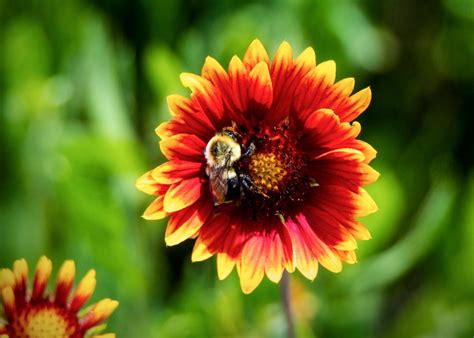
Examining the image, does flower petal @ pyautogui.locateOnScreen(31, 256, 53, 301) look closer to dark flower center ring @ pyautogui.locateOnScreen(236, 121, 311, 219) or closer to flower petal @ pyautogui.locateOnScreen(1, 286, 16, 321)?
flower petal @ pyautogui.locateOnScreen(1, 286, 16, 321)

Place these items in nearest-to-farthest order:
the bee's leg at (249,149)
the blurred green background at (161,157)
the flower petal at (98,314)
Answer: the flower petal at (98,314), the bee's leg at (249,149), the blurred green background at (161,157)

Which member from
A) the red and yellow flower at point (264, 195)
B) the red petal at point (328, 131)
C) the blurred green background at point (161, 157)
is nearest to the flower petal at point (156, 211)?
the red and yellow flower at point (264, 195)

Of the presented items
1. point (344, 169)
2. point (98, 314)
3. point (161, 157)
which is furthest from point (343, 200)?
point (161, 157)

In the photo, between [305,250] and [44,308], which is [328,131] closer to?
[305,250]

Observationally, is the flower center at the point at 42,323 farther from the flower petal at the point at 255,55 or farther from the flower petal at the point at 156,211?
the flower petal at the point at 255,55

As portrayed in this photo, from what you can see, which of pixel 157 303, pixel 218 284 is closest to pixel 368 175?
pixel 218 284

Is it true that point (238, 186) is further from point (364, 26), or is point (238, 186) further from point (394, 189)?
point (364, 26)

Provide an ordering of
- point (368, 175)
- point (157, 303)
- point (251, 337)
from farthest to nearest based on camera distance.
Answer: point (157, 303) → point (251, 337) → point (368, 175)
